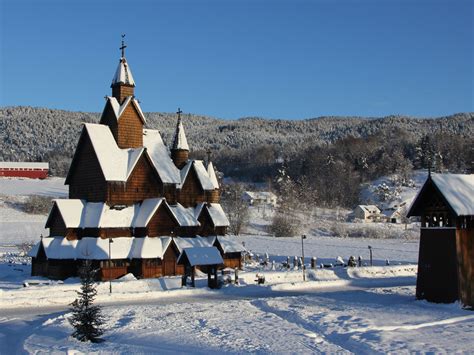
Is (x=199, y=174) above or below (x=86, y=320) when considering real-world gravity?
above

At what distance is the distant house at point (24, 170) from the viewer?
144 meters

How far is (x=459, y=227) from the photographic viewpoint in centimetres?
2591

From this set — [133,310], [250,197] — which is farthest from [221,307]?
[250,197]

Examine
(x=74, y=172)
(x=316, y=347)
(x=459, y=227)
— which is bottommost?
(x=316, y=347)

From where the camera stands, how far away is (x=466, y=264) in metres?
26.0

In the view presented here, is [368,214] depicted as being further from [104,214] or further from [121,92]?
[104,214]

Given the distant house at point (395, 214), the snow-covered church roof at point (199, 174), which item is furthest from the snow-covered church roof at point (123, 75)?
the distant house at point (395, 214)

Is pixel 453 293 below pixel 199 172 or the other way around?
below

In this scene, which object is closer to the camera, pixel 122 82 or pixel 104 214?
pixel 104 214

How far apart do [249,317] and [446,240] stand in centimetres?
971

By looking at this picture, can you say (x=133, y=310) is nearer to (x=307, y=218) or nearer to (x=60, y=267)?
(x=60, y=267)

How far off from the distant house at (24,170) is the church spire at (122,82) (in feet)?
353

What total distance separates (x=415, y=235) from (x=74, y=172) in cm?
5726

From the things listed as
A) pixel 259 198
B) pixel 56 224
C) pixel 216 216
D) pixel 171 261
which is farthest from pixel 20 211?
pixel 171 261
